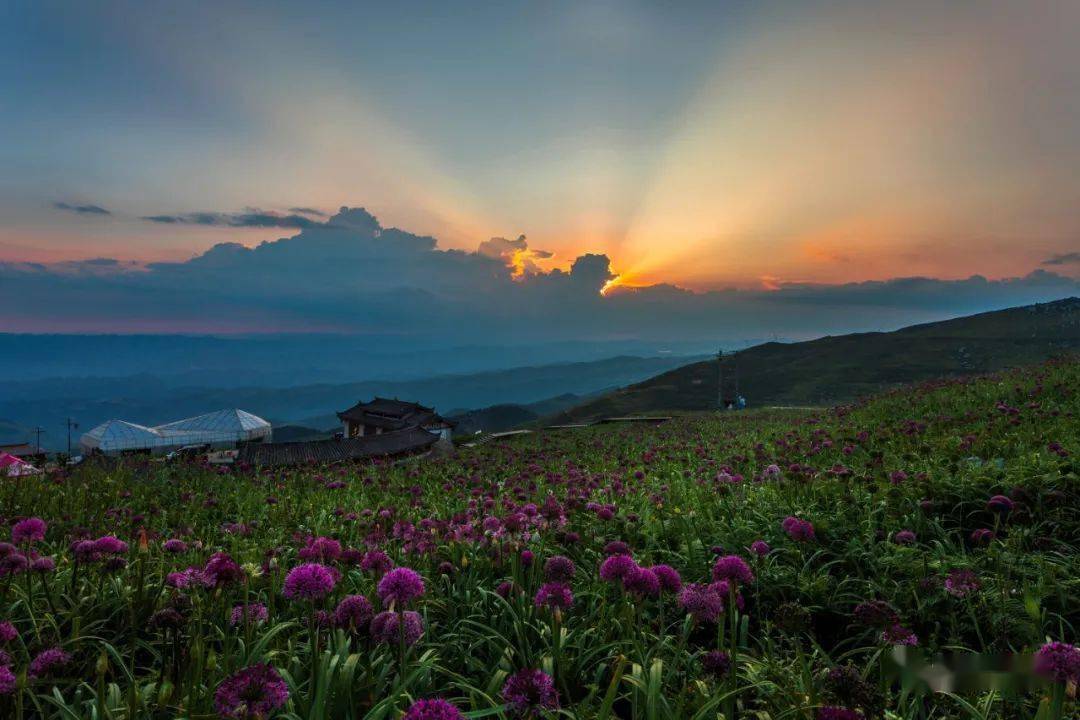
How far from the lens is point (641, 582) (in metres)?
3.10

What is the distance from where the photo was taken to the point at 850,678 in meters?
2.49

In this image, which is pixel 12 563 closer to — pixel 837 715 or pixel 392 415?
pixel 837 715

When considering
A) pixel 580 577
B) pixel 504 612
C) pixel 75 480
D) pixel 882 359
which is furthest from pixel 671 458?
pixel 882 359

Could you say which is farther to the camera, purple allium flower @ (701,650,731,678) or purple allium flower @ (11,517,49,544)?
purple allium flower @ (11,517,49,544)

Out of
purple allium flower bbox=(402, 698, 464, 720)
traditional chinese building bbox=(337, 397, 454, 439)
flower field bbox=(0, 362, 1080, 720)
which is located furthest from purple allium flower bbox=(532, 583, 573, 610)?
traditional chinese building bbox=(337, 397, 454, 439)

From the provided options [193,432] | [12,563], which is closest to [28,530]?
[12,563]

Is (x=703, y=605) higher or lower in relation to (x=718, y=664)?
higher

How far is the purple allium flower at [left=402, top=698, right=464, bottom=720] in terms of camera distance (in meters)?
1.95

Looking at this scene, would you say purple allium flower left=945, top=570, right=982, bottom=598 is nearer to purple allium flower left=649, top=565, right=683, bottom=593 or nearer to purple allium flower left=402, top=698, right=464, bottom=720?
purple allium flower left=649, top=565, right=683, bottom=593

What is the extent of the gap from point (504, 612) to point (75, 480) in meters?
11.9

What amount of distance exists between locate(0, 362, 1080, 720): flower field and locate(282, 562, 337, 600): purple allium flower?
0.05ft

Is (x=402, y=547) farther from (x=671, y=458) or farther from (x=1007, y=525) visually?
(x=671, y=458)

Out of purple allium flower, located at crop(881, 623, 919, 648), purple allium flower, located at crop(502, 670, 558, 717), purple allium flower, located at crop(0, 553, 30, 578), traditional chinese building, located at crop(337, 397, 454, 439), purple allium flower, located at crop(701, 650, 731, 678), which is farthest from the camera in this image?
traditional chinese building, located at crop(337, 397, 454, 439)

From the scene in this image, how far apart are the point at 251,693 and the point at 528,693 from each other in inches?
47.9
